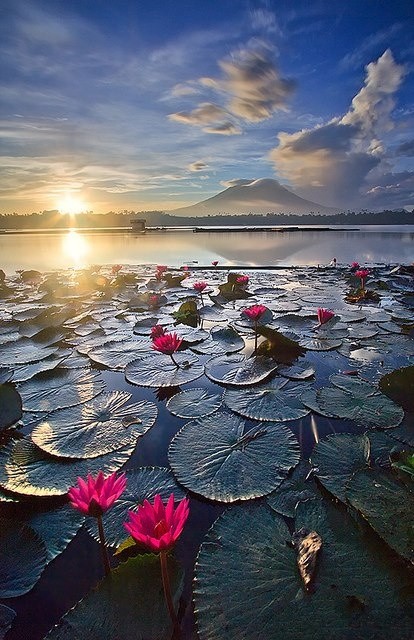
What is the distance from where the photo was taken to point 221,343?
3.22m

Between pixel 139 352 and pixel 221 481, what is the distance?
1.85 m

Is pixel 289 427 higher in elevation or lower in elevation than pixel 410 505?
lower

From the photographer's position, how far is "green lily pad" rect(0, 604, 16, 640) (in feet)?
3.02

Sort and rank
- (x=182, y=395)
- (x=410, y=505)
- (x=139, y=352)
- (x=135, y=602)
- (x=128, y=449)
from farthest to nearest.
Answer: (x=139, y=352) → (x=182, y=395) → (x=128, y=449) → (x=410, y=505) → (x=135, y=602)

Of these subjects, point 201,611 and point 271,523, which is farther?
point 271,523

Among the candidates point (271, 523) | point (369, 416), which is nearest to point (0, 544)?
point (271, 523)

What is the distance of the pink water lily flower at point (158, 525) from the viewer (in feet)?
2.60

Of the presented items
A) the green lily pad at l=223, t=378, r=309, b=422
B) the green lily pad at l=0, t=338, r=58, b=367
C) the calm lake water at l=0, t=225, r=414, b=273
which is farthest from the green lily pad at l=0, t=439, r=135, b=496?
the calm lake water at l=0, t=225, r=414, b=273

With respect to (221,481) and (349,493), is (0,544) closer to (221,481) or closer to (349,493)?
(221,481)

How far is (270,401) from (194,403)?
477 mm

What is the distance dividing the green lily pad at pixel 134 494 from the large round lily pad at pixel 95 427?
270 millimetres

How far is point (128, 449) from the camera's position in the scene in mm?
1679

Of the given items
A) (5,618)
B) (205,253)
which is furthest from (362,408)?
(205,253)

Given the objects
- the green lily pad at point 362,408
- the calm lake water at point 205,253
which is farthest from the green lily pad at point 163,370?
the calm lake water at point 205,253
